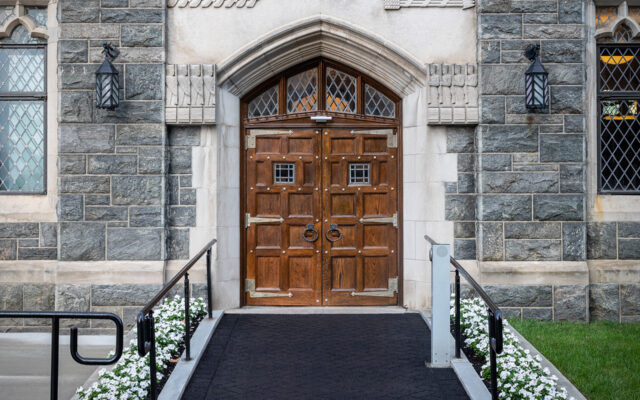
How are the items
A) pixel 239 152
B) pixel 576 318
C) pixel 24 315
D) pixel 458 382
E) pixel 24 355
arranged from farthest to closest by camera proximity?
pixel 239 152
pixel 576 318
pixel 24 355
pixel 458 382
pixel 24 315

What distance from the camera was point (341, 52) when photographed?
24.1 feet

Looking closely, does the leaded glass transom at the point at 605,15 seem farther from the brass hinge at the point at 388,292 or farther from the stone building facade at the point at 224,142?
the brass hinge at the point at 388,292

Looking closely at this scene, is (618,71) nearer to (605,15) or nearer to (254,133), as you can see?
(605,15)

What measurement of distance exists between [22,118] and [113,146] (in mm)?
1301

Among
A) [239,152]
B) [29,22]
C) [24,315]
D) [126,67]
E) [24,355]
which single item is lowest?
[24,355]

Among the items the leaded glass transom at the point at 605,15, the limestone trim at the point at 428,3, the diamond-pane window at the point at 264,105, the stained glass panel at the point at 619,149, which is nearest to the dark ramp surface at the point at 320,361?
the diamond-pane window at the point at 264,105

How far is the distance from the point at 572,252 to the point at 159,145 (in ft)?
15.9

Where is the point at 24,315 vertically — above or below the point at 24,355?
above

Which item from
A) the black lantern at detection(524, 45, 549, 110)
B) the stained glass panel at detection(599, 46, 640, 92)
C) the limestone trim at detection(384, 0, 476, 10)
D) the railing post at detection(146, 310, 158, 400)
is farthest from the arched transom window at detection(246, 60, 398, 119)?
the railing post at detection(146, 310, 158, 400)

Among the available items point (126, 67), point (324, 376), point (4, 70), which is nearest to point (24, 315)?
point (324, 376)

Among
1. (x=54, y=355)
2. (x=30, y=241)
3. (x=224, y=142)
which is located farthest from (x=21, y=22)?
(x=54, y=355)

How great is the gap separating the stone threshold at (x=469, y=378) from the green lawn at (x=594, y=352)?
2.54ft

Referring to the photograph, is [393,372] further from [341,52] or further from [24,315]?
[341,52]

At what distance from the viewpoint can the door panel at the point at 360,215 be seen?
7.55 metres
